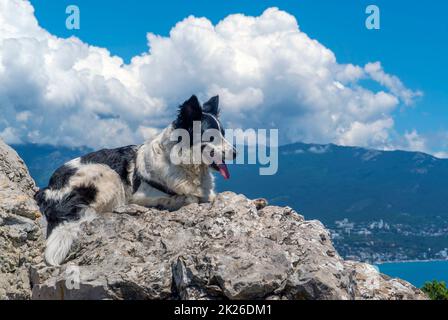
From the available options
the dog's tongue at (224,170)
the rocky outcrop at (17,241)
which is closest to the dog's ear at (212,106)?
the dog's tongue at (224,170)

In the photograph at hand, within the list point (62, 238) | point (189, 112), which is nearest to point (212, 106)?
point (189, 112)

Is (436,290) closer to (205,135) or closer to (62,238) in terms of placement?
(205,135)

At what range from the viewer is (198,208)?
1049 centimetres

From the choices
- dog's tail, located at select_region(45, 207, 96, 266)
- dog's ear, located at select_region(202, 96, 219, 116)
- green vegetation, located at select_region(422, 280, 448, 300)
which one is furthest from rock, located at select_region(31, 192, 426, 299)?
green vegetation, located at select_region(422, 280, 448, 300)

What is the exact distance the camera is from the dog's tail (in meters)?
9.84

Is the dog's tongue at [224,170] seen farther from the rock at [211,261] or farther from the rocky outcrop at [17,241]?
Result: the rocky outcrop at [17,241]

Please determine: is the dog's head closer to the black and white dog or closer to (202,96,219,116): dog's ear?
the black and white dog

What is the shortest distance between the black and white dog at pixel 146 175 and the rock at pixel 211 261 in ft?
3.43

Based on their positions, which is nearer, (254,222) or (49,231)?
(254,222)

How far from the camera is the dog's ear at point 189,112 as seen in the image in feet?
37.7

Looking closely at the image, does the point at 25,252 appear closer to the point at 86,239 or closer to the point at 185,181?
the point at 86,239

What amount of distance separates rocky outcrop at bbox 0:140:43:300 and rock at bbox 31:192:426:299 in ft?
1.12

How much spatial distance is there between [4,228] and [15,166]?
3009 millimetres
